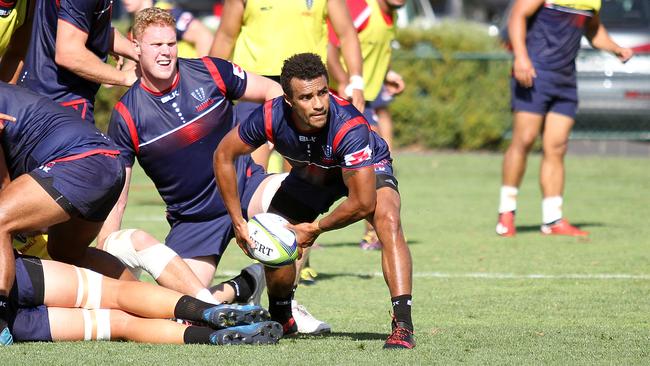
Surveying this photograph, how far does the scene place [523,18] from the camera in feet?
37.2

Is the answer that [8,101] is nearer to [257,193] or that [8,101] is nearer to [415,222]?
[257,193]

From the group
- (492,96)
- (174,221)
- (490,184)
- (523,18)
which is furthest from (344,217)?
(492,96)

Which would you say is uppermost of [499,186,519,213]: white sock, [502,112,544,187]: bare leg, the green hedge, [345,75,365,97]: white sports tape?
[345,75,365,97]: white sports tape

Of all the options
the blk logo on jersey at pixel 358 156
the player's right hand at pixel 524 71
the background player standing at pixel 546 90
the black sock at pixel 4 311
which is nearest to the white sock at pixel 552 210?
the background player standing at pixel 546 90

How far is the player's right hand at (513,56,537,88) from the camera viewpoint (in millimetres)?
11188

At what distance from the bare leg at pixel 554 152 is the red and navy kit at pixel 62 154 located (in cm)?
584

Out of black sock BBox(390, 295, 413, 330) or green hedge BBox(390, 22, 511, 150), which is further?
green hedge BBox(390, 22, 511, 150)

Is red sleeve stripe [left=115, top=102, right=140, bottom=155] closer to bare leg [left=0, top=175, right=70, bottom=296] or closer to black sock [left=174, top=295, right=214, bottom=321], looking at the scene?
bare leg [left=0, top=175, right=70, bottom=296]

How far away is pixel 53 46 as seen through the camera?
7566 millimetres

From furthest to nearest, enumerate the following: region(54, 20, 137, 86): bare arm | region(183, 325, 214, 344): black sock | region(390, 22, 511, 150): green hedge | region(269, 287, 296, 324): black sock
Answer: region(390, 22, 511, 150): green hedge, region(54, 20, 137, 86): bare arm, region(269, 287, 296, 324): black sock, region(183, 325, 214, 344): black sock

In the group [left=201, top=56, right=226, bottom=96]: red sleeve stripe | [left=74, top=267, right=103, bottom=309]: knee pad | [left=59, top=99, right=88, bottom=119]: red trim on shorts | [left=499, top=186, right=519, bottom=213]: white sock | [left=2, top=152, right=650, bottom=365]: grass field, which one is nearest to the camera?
[left=2, top=152, right=650, bottom=365]: grass field

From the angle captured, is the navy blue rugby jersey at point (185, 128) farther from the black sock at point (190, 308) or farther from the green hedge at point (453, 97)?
the green hedge at point (453, 97)

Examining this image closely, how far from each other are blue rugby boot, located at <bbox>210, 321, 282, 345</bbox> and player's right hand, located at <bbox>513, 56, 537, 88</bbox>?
568 centimetres

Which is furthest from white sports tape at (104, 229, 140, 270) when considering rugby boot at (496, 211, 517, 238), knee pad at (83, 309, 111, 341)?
rugby boot at (496, 211, 517, 238)
